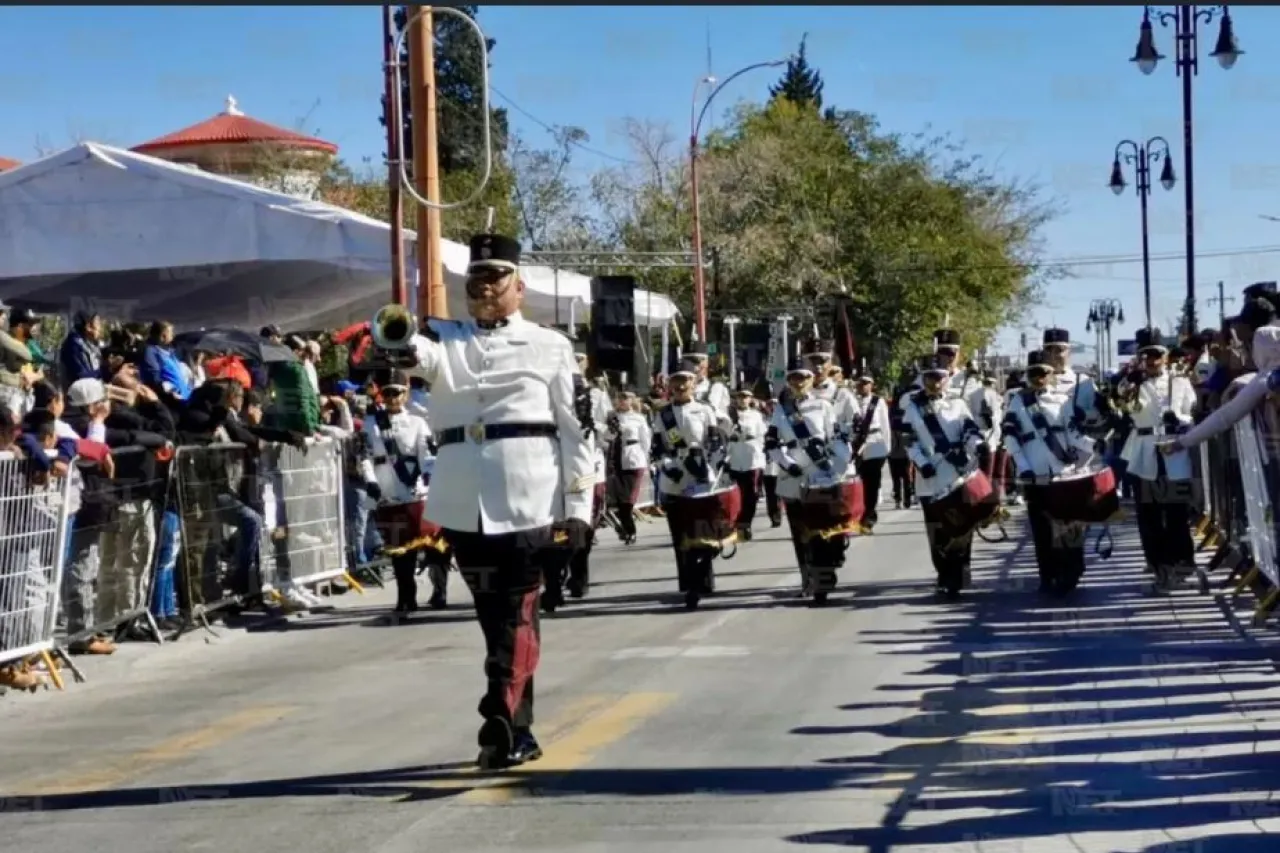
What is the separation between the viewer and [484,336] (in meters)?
8.92

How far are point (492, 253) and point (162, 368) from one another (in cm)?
917

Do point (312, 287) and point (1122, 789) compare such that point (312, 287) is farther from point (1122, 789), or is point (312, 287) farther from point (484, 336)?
point (1122, 789)

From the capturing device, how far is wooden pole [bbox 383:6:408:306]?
20.9 meters

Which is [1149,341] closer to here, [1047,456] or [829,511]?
[1047,456]

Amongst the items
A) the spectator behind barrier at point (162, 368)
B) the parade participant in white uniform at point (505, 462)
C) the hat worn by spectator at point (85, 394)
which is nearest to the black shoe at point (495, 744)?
the parade participant in white uniform at point (505, 462)

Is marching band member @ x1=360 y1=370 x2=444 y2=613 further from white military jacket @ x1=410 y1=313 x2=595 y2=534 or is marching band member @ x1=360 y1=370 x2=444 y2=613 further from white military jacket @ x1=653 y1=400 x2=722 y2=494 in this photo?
white military jacket @ x1=410 y1=313 x2=595 y2=534

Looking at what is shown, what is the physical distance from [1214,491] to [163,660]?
9.80 meters

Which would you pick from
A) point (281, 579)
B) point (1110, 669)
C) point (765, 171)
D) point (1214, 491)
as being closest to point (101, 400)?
point (281, 579)

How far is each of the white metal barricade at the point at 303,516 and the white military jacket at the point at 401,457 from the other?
0.91 metres

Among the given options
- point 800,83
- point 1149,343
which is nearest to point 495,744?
point 1149,343

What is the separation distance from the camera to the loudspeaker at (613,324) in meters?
22.5

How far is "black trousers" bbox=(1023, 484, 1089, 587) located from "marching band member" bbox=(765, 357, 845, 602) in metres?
1.60

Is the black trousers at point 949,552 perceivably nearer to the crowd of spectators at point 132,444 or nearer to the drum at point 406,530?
the drum at point 406,530

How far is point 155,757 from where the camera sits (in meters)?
Answer: 9.56
